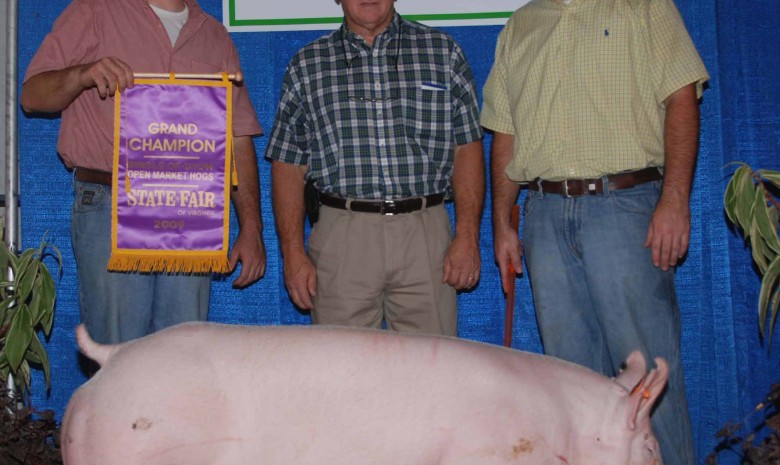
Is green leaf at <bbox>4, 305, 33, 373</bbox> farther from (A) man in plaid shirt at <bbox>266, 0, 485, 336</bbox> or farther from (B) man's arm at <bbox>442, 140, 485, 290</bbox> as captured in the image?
(B) man's arm at <bbox>442, 140, 485, 290</bbox>

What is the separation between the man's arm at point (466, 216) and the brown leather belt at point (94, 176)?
1337 millimetres

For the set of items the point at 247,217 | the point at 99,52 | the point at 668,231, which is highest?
the point at 99,52

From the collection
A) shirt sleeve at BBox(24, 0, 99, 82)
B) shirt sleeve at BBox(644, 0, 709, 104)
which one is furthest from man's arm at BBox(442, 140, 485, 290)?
shirt sleeve at BBox(24, 0, 99, 82)

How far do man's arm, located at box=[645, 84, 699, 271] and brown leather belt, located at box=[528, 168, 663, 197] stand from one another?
87mm

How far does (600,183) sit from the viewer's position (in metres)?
2.96

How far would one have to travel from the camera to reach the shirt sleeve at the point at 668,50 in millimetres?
2941

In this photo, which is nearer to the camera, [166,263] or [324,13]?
[166,263]

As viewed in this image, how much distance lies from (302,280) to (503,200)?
861mm

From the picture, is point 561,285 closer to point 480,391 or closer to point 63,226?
point 480,391

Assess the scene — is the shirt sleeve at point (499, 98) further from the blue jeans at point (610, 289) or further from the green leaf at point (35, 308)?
the green leaf at point (35, 308)

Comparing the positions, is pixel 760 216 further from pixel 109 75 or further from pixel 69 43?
pixel 69 43

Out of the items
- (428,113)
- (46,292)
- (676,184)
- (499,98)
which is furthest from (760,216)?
(46,292)

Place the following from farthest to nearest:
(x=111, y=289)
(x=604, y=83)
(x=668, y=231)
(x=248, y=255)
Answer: (x=248, y=255) → (x=111, y=289) → (x=604, y=83) → (x=668, y=231)

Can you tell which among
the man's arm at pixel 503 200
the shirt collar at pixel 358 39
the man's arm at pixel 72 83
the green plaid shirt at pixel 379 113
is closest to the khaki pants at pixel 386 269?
the green plaid shirt at pixel 379 113
